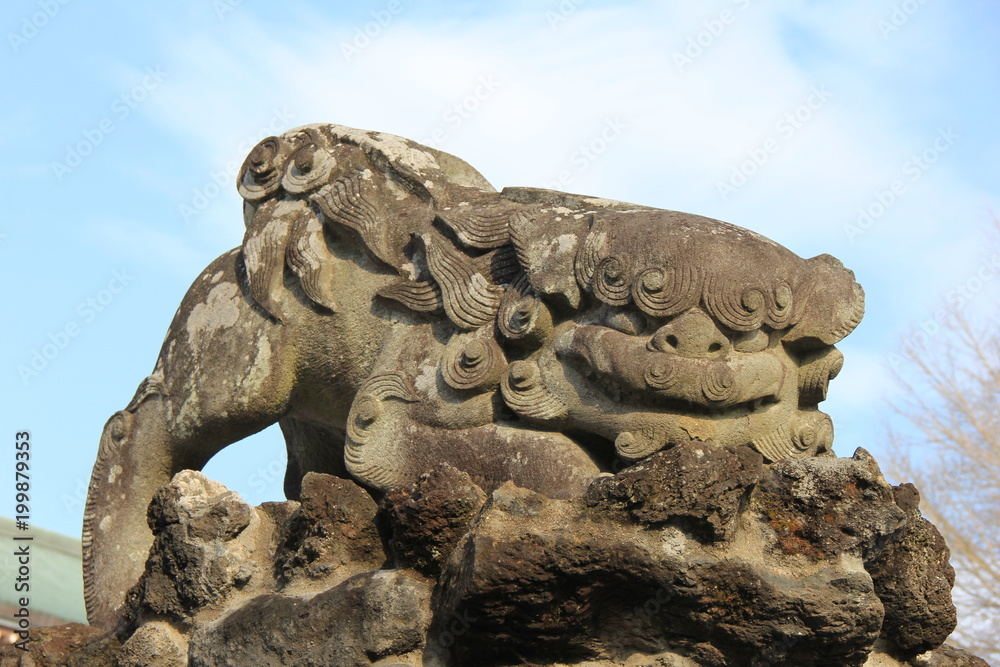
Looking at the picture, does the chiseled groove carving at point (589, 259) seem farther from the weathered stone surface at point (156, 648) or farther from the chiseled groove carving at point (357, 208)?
the weathered stone surface at point (156, 648)

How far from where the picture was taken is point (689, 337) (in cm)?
375

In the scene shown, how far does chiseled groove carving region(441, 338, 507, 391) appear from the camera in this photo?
401 centimetres

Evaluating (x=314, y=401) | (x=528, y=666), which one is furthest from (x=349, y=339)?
(x=528, y=666)

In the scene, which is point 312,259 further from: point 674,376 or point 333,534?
point 674,376

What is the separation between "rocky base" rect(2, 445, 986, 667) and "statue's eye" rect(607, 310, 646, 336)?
0.45 meters

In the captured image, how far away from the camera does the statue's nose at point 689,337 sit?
3.76 metres

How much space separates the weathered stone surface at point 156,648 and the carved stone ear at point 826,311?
2.05m

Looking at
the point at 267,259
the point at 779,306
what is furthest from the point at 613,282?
the point at 267,259

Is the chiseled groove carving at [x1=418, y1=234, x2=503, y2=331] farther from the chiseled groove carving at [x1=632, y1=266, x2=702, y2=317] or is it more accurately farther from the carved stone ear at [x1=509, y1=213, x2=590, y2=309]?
the chiseled groove carving at [x1=632, y1=266, x2=702, y2=317]

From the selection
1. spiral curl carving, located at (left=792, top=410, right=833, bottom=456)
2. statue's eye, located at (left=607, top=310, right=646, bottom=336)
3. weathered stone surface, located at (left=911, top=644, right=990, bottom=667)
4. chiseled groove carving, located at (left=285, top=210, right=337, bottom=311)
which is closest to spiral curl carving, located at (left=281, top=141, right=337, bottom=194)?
chiseled groove carving, located at (left=285, top=210, right=337, bottom=311)

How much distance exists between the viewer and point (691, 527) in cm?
346

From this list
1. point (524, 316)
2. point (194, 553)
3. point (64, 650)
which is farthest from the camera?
point (64, 650)

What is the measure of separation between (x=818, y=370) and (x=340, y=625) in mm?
1573

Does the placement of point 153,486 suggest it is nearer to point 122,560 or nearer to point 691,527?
point 122,560
